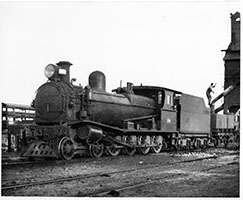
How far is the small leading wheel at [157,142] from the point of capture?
1408 centimetres

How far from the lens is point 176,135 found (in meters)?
15.2

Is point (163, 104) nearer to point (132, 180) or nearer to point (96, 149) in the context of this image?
point (96, 149)

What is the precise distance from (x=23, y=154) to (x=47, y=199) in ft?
14.4

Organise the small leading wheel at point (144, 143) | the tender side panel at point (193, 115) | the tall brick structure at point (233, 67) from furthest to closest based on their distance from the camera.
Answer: the tender side panel at point (193, 115), the small leading wheel at point (144, 143), the tall brick structure at point (233, 67)

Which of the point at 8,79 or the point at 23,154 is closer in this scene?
the point at 8,79

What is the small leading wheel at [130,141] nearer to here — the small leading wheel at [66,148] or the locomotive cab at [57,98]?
the locomotive cab at [57,98]

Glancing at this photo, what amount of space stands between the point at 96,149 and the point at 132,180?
3998mm

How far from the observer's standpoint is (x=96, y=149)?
454 inches

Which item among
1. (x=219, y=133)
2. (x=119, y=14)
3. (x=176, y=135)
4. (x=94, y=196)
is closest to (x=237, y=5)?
(x=119, y=14)

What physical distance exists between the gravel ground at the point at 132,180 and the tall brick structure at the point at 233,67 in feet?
9.79

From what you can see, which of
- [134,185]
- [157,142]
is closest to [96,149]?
[157,142]

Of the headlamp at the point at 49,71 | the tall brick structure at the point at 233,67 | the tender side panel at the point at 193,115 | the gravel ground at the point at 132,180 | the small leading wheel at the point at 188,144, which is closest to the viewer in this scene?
the gravel ground at the point at 132,180

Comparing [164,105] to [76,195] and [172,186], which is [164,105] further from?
[76,195]

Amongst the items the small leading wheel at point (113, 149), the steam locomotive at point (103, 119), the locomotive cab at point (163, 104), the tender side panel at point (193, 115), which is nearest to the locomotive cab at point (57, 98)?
the steam locomotive at point (103, 119)
